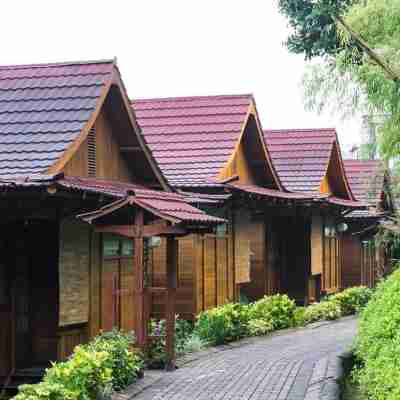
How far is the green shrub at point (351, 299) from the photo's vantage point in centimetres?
2386

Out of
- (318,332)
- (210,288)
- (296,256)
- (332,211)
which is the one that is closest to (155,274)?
(210,288)

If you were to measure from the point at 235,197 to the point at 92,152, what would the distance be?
→ 550cm

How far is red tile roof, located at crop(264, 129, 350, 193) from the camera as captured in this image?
87.1 ft

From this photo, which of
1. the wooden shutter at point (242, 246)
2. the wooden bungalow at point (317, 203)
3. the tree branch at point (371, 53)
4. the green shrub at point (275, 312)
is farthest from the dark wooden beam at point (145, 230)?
the wooden bungalow at point (317, 203)

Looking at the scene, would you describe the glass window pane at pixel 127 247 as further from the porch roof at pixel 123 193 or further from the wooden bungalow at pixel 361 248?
the wooden bungalow at pixel 361 248

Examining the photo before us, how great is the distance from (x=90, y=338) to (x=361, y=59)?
592cm

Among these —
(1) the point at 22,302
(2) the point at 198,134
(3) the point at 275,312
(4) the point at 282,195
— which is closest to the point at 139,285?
(1) the point at 22,302

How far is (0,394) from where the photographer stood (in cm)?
1305

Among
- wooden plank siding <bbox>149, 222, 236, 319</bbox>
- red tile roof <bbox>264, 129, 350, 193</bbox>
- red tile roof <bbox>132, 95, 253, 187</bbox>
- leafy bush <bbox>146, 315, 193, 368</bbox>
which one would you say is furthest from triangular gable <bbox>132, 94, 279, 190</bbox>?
leafy bush <bbox>146, 315, 193, 368</bbox>

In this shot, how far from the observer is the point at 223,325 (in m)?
16.8

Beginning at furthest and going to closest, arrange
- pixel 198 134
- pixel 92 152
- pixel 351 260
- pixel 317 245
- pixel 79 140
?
1. pixel 351 260
2. pixel 317 245
3. pixel 198 134
4. pixel 92 152
5. pixel 79 140

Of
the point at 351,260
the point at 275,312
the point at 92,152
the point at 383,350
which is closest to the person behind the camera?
the point at 383,350

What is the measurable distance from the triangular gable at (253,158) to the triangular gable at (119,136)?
503 cm

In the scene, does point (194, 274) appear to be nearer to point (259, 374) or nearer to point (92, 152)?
point (92, 152)
